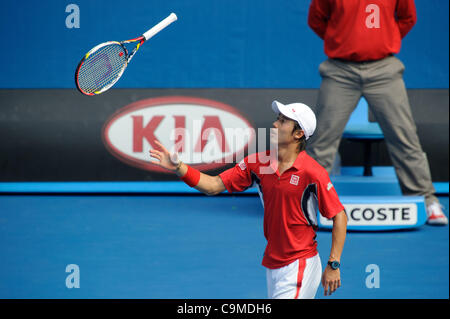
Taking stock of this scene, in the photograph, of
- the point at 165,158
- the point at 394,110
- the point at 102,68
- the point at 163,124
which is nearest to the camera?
the point at 165,158

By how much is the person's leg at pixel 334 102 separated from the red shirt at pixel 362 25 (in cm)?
10

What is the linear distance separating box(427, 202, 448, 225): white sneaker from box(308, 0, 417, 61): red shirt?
1.26m

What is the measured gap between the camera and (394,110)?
16.5 feet

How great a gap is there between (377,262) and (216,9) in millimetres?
3277

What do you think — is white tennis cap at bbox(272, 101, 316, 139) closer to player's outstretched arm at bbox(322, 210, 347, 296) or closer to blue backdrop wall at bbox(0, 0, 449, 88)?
player's outstretched arm at bbox(322, 210, 347, 296)

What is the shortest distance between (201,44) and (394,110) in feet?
7.74

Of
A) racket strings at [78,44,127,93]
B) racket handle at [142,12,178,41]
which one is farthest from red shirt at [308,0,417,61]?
racket handle at [142,12,178,41]

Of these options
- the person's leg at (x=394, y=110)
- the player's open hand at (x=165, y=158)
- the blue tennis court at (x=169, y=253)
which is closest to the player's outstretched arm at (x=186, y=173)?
the player's open hand at (x=165, y=158)

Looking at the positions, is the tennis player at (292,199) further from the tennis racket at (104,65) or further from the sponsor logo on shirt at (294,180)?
the tennis racket at (104,65)

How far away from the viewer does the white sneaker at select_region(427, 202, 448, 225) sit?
5441 millimetres

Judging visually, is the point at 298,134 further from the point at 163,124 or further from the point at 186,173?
the point at 163,124

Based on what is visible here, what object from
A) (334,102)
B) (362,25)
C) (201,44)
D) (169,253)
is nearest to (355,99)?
(334,102)

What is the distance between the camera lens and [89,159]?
697cm
